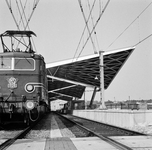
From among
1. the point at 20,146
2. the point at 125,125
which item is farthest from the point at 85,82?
the point at 20,146

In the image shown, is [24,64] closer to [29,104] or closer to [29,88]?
[29,88]

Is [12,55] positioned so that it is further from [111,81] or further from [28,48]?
[111,81]

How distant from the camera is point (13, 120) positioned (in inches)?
519

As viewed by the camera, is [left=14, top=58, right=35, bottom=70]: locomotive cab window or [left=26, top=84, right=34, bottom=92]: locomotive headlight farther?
[left=14, top=58, right=35, bottom=70]: locomotive cab window

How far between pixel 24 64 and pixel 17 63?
336mm

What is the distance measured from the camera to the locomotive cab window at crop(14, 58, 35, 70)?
1313 cm

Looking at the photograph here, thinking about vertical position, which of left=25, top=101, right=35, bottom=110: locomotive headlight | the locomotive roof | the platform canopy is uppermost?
the platform canopy

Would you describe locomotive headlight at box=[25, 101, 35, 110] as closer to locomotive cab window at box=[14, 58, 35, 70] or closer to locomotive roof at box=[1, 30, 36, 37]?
locomotive cab window at box=[14, 58, 35, 70]

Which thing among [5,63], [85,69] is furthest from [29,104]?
[85,69]

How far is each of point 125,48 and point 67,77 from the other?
764 inches

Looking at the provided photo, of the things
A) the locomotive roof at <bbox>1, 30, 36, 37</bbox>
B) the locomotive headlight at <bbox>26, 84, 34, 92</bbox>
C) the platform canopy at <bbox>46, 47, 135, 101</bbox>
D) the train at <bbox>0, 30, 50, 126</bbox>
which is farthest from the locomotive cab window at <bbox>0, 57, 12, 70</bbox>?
the platform canopy at <bbox>46, 47, 135, 101</bbox>

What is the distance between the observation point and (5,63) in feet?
42.9

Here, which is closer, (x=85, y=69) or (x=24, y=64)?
(x=24, y=64)

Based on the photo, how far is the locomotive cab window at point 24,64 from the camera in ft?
43.1
